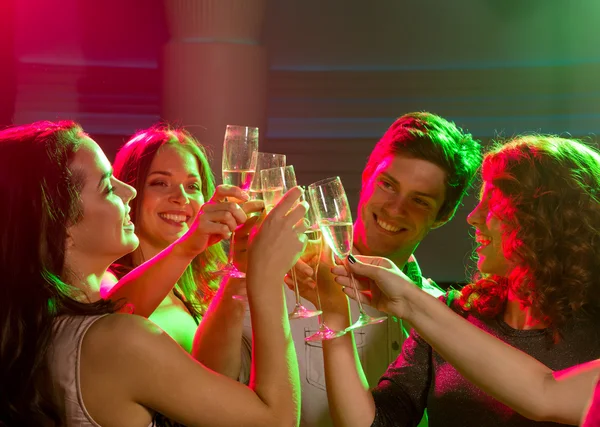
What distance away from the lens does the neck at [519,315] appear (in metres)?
1.99

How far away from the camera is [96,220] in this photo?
1.77 meters

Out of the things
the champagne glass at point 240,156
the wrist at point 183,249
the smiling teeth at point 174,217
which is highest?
the champagne glass at point 240,156

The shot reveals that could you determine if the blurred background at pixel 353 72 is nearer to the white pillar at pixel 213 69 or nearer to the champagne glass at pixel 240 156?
the white pillar at pixel 213 69

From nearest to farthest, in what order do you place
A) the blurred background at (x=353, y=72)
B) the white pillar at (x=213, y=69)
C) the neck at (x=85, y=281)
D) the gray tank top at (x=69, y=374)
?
the gray tank top at (x=69, y=374), the neck at (x=85, y=281), the white pillar at (x=213, y=69), the blurred background at (x=353, y=72)

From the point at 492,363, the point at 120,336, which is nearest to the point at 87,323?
the point at 120,336

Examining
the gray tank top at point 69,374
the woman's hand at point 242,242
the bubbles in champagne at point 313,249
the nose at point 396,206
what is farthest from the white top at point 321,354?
the gray tank top at point 69,374

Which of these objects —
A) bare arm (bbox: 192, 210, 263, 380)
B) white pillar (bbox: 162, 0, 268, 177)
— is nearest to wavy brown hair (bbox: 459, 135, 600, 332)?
bare arm (bbox: 192, 210, 263, 380)

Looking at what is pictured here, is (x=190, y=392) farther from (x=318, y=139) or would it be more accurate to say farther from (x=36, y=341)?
(x=318, y=139)

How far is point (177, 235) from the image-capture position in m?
2.59

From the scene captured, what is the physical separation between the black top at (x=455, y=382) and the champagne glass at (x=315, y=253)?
0.92 ft

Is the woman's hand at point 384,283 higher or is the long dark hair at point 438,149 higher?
the long dark hair at point 438,149

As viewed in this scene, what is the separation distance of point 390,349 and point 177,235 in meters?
0.85

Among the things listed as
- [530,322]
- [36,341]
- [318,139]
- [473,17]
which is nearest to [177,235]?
[36,341]

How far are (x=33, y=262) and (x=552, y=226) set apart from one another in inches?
51.7
